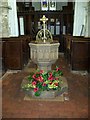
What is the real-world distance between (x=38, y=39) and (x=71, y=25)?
527cm

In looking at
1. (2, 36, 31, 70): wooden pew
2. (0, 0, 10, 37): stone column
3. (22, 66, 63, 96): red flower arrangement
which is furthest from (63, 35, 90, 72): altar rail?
(0, 0, 10, 37): stone column

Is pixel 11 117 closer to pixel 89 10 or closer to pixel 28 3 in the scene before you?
pixel 89 10

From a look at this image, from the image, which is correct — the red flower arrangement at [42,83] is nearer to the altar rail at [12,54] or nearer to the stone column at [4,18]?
the altar rail at [12,54]

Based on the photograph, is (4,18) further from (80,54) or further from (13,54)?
(80,54)

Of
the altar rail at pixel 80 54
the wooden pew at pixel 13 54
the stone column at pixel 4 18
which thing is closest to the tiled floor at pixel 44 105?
the altar rail at pixel 80 54

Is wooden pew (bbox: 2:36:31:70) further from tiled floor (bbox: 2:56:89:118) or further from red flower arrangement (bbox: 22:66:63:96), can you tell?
red flower arrangement (bbox: 22:66:63:96)

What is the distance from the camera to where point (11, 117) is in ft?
9.96

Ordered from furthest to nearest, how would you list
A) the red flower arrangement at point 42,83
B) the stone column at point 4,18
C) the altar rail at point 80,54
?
the stone column at point 4,18 < the altar rail at point 80,54 < the red flower arrangement at point 42,83

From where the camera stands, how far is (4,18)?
254 inches

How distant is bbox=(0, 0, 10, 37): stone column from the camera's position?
629cm

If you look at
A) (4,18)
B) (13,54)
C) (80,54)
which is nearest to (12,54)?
(13,54)

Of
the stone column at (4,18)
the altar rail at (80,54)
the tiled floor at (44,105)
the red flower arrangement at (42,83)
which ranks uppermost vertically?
the stone column at (4,18)

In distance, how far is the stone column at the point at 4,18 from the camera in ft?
→ 20.6

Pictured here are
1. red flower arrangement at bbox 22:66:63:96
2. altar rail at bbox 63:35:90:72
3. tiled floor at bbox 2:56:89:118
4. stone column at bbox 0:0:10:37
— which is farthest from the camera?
stone column at bbox 0:0:10:37
